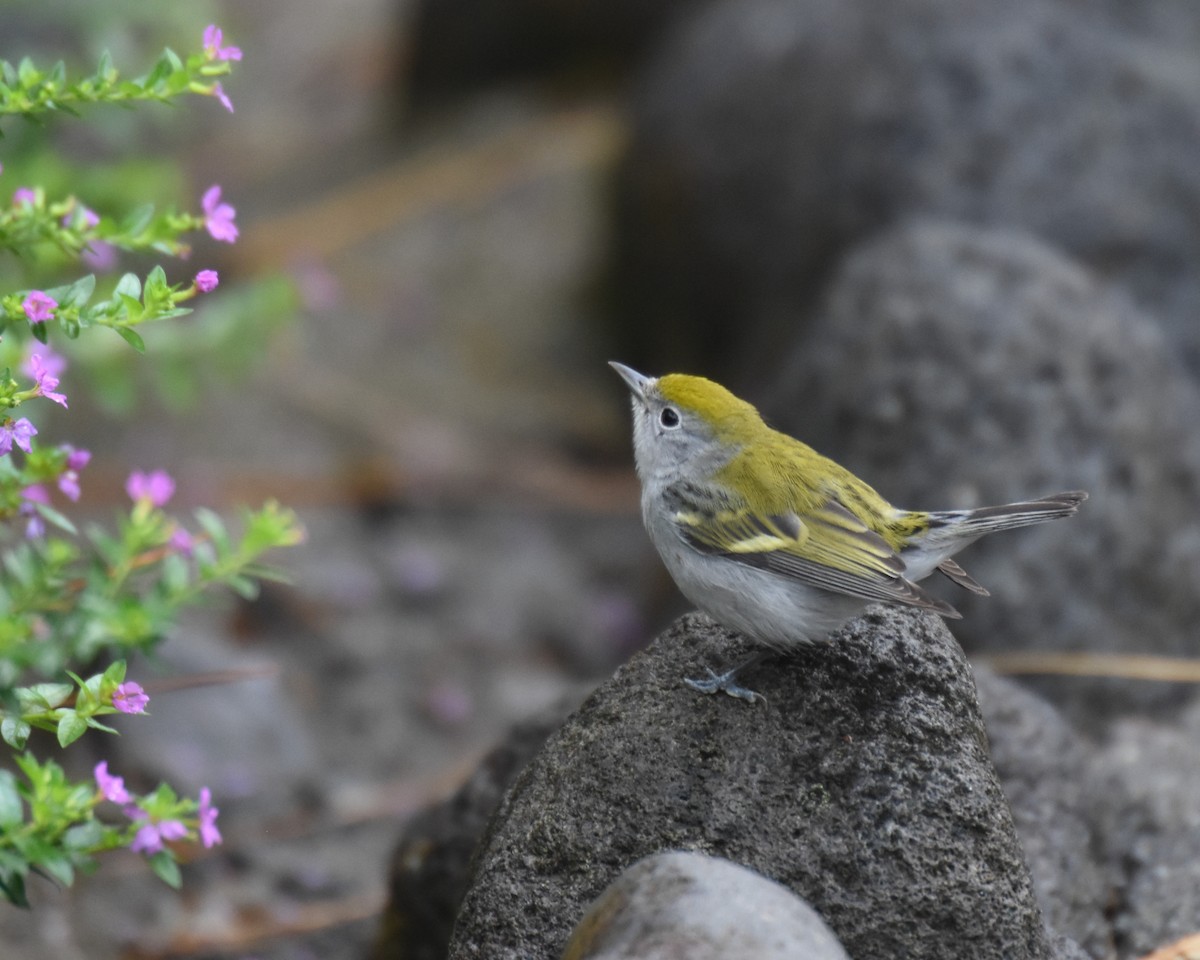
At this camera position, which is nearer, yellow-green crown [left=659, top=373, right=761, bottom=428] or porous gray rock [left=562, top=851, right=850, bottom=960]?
porous gray rock [left=562, top=851, right=850, bottom=960]

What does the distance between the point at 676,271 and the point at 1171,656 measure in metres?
4.00

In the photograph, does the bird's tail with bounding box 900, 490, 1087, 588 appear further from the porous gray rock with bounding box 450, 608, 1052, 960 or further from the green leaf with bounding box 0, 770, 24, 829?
the green leaf with bounding box 0, 770, 24, 829

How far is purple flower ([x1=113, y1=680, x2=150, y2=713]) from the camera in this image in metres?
2.65

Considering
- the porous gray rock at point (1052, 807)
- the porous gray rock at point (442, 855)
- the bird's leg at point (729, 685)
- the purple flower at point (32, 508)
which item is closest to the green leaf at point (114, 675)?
the purple flower at point (32, 508)

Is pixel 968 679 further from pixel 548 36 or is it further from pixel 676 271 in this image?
pixel 548 36

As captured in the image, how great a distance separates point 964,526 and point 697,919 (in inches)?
58.1

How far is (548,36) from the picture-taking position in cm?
1093

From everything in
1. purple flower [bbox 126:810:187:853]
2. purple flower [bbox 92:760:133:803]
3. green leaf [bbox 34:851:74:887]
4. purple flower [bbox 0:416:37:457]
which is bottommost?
green leaf [bbox 34:851:74:887]

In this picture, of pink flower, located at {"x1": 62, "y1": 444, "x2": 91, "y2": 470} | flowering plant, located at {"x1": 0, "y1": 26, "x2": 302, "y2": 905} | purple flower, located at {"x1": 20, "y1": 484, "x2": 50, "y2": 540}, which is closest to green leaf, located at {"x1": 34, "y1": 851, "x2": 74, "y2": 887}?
flowering plant, located at {"x1": 0, "y1": 26, "x2": 302, "y2": 905}

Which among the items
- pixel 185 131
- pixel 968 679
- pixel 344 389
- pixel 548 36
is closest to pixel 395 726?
pixel 344 389

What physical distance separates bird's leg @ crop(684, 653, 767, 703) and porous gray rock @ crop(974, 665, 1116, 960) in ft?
2.86

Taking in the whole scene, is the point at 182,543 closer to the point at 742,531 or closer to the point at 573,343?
the point at 742,531

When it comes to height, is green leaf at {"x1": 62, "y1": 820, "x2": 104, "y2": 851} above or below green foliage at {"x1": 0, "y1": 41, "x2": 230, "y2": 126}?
below

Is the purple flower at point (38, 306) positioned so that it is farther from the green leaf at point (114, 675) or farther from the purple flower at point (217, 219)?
the green leaf at point (114, 675)
